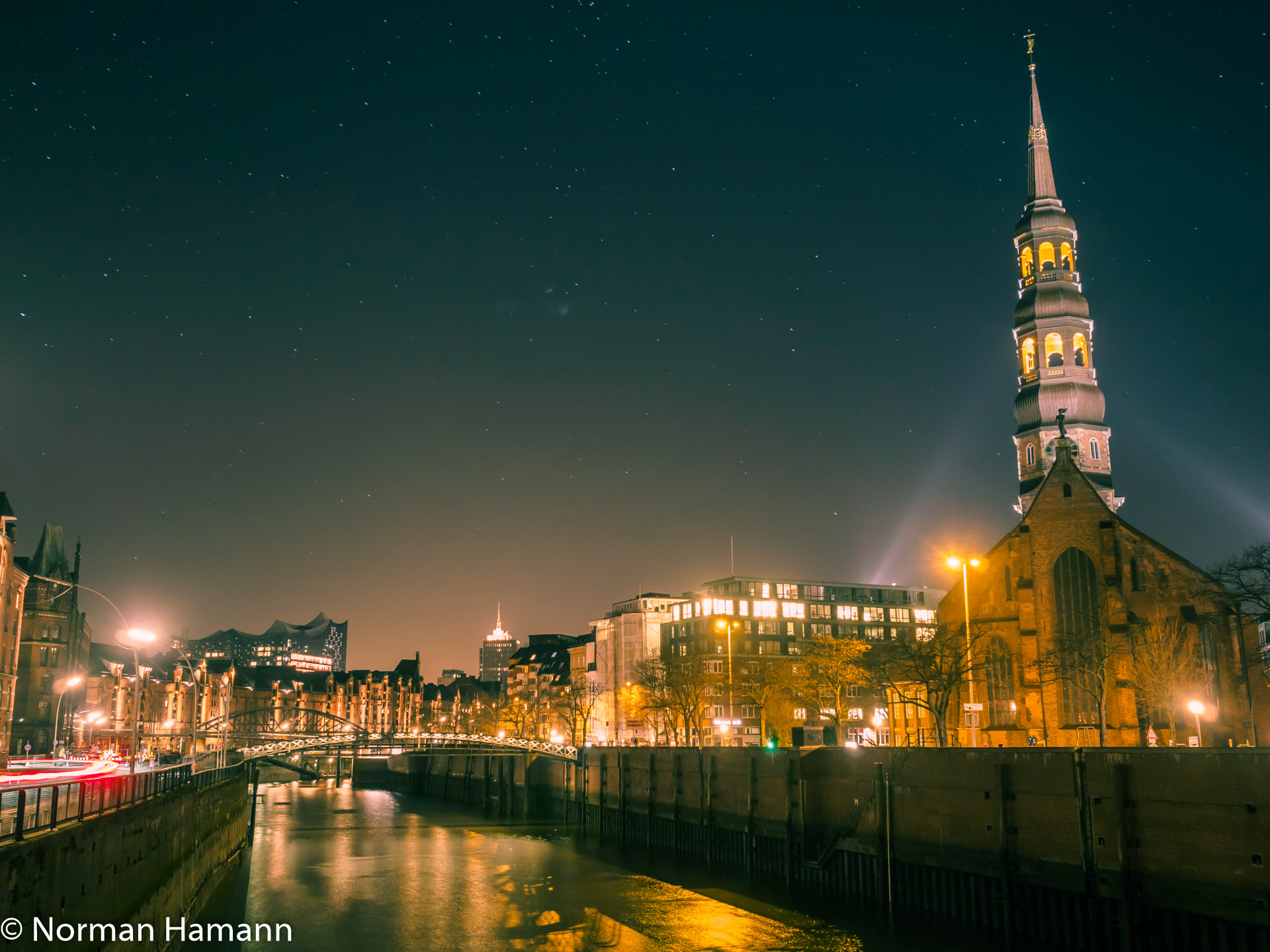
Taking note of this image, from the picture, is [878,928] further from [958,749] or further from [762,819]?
[762,819]

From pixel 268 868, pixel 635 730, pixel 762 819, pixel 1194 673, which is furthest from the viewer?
pixel 635 730

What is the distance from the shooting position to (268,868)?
2611 inches

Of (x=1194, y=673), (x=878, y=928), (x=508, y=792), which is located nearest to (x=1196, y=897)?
(x=878, y=928)

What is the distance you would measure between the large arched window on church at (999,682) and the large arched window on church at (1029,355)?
88133mm

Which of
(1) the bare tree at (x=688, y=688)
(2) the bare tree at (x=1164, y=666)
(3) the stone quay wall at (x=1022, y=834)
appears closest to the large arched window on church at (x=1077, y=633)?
(2) the bare tree at (x=1164, y=666)

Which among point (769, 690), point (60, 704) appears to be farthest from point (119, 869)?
point (769, 690)

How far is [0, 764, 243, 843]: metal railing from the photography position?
1962 centimetres

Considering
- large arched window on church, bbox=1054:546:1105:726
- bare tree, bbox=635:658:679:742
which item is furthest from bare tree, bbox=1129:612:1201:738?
bare tree, bbox=635:658:679:742

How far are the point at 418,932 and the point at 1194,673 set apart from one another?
5847 cm

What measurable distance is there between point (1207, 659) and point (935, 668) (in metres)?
21.0

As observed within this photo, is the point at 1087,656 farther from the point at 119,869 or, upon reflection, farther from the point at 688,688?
the point at 119,869

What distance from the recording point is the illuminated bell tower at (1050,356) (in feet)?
514

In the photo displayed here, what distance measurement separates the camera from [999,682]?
87.2 meters

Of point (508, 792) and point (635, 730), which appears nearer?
point (508, 792)
